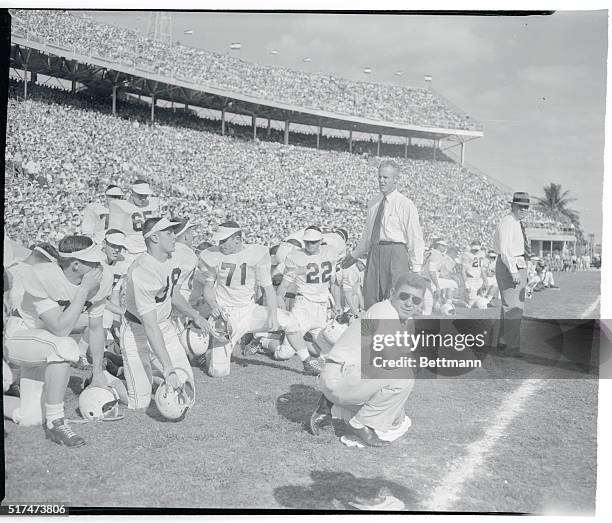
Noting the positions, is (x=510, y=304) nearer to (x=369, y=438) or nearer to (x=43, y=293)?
(x=369, y=438)

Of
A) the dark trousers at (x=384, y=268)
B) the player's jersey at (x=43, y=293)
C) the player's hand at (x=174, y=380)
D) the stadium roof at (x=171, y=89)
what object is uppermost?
the stadium roof at (x=171, y=89)

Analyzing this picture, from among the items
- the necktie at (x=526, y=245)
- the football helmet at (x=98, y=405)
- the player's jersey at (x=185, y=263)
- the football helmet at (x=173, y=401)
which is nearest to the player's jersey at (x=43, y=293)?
the football helmet at (x=98, y=405)

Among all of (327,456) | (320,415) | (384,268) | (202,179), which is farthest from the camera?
(202,179)

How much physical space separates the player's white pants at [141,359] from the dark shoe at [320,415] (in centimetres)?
60

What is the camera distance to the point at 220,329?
2885 millimetres

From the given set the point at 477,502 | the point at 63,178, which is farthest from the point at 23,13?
the point at 477,502

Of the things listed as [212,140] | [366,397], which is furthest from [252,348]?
[212,140]

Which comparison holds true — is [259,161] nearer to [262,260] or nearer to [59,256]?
[262,260]

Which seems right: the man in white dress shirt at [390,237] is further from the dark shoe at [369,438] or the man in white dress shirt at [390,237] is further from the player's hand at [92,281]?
the player's hand at [92,281]

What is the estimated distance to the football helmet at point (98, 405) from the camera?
2512 millimetres

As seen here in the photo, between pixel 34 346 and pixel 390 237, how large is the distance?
168 cm

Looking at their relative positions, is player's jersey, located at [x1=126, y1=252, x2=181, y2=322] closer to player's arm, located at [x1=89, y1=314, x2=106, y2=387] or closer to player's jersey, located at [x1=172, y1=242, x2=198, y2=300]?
player's jersey, located at [x1=172, y1=242, x2=198, y2=300]

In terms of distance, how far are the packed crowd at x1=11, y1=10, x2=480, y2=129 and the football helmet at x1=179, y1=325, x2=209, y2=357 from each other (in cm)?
128

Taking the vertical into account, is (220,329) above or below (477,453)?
above
